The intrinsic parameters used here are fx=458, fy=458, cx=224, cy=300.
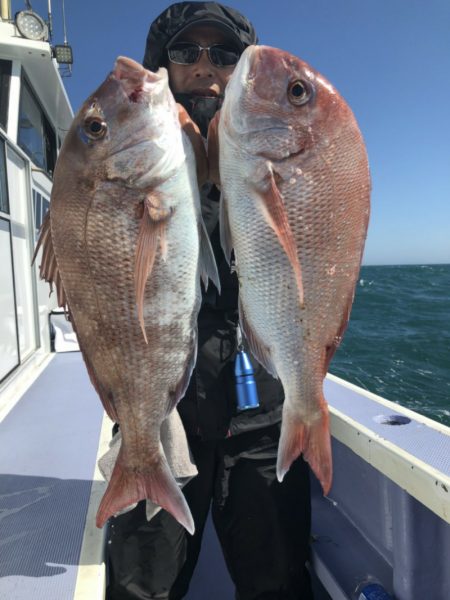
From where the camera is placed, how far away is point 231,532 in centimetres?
210

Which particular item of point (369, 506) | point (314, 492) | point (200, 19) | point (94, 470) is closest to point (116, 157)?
point (200, 19)

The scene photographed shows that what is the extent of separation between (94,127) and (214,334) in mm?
956

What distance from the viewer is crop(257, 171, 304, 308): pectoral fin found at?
136cm

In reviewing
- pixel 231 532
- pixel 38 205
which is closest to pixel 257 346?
pixel 231 532

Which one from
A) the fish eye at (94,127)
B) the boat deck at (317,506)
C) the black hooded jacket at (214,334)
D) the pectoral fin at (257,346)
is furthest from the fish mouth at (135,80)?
the boat deck at (317,506)

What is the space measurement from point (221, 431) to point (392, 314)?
19.4 metres

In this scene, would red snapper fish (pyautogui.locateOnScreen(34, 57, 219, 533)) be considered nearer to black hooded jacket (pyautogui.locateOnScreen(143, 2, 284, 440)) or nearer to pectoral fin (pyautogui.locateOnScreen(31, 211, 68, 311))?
pectoral fin (pyautogui.locateOnScreen(31, 211, 68, 311))

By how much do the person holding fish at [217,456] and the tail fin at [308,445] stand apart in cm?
47

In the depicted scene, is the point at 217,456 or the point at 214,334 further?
the point at 217,456

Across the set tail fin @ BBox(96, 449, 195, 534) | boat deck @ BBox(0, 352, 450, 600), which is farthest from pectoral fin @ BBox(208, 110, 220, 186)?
boat deck @ BBox(0, 352, 450, 600)

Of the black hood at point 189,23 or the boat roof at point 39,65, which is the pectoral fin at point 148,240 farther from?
the boat roof at point 39,65

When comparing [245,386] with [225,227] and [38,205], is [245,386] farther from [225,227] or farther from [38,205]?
[38,205]

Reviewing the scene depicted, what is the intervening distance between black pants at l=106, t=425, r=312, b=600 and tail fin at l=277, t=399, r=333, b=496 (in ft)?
→ 1.86

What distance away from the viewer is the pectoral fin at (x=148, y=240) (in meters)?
1.32
